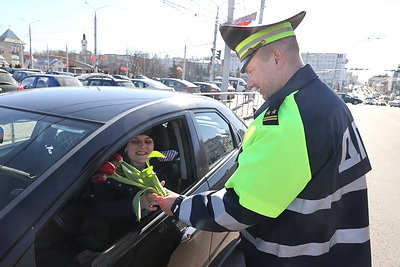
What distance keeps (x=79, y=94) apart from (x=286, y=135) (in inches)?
57.8

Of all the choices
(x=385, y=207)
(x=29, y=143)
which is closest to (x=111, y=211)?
(x=29, y=143)

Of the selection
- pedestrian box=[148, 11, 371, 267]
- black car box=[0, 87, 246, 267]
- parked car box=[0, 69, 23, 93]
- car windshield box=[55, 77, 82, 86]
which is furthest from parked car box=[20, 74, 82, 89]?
pedestrian box=[148, 11, 371, 267]

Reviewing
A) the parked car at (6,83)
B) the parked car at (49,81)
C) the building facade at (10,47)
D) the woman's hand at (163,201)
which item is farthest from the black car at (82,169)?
the building facade at (10,47)

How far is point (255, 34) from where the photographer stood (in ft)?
4.28

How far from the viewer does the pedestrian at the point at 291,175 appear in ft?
3.65

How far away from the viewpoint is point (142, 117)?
5.24ft

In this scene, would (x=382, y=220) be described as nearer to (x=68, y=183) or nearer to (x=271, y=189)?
(x=271, y=189)

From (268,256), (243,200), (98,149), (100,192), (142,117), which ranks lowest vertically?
(268,256)

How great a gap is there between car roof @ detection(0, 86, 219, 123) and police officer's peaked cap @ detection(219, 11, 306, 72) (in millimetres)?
652

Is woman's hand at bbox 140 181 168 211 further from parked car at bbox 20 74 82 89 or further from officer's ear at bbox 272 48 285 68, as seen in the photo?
parked car at bbox 20 74 82 89

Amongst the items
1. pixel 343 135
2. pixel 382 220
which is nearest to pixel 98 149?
pixel 343 135

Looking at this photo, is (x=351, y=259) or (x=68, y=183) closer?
(x=68, y=183)

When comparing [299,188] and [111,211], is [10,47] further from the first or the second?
[299,188]

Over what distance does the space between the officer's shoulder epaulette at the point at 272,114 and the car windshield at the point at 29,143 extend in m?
0.81
